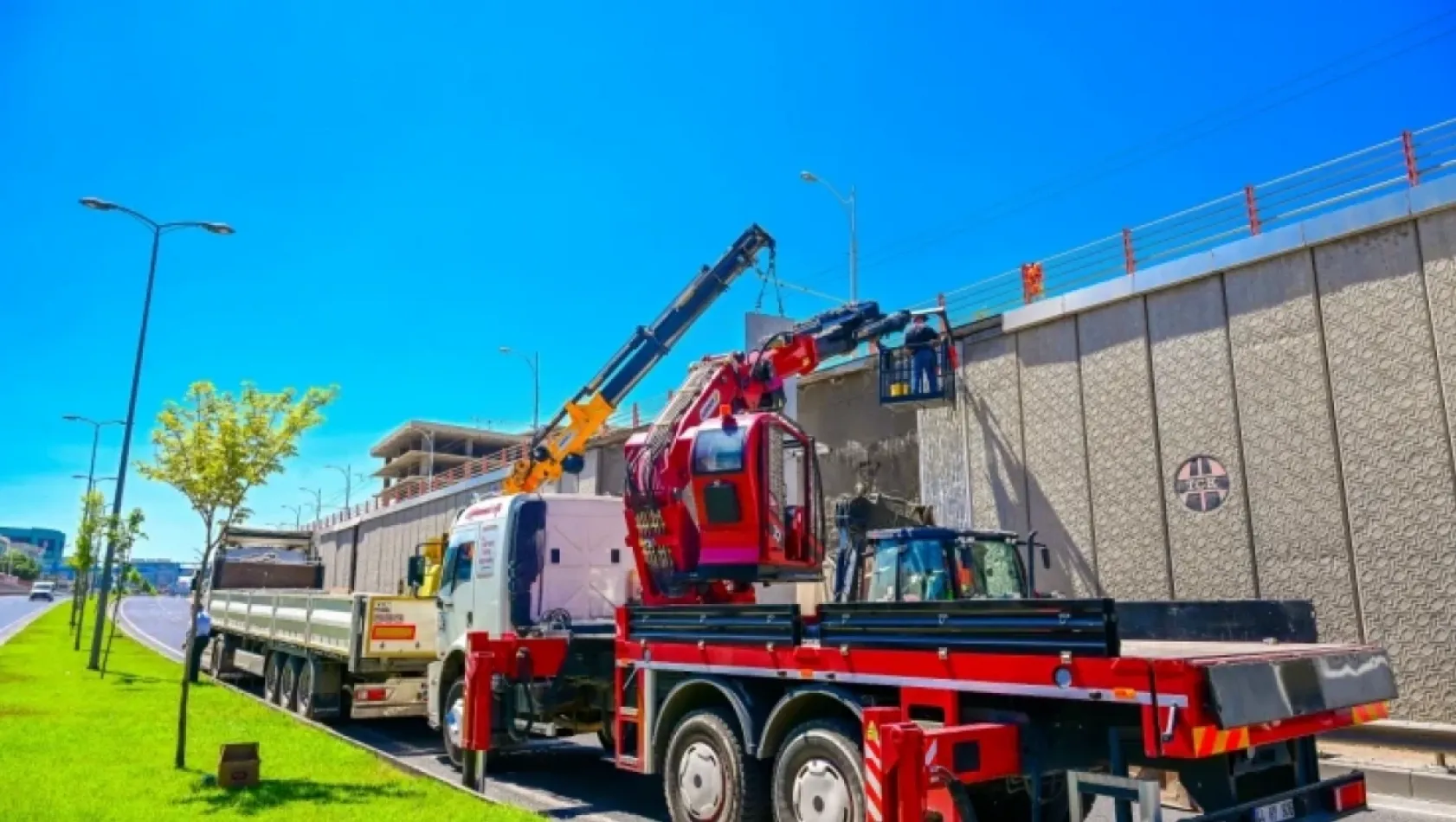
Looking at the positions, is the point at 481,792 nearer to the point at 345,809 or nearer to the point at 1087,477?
the point at 345,809

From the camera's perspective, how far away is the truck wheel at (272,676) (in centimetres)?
1680

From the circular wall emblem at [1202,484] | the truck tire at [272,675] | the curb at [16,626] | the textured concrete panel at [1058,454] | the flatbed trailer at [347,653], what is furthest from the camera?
the curb at [16,626]

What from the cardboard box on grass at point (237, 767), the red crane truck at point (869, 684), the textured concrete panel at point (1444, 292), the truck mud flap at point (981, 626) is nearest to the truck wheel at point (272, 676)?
the red crane truck at point (869, 684)

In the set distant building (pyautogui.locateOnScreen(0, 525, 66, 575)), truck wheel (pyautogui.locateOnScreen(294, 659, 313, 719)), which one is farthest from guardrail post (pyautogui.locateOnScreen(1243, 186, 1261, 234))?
distant building (pyautogui.locateOnScreen(0, 525, 66, 575))

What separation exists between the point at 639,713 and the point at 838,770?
252cm

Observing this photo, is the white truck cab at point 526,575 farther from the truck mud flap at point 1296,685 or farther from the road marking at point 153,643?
the road marking at point 153,643

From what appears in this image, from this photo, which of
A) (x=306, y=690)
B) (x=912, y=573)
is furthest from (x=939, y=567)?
(x=306, y=690)

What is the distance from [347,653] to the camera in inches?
532

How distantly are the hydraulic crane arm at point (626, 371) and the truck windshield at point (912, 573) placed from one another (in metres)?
7.50

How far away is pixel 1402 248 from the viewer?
12289mm

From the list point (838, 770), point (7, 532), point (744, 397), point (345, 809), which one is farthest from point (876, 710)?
point (7, 532)

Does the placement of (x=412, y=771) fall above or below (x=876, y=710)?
below

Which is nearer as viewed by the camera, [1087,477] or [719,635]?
[719,635]

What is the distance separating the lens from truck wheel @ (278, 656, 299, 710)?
51.6 feet
